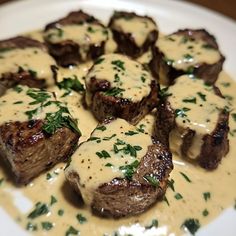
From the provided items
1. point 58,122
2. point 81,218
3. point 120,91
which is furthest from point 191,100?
point 81,218

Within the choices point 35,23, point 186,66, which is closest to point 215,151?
point 186,66

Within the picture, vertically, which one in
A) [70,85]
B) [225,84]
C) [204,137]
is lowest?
[225,84]

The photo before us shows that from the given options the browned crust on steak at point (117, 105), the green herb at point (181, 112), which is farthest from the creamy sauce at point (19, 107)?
the green herb at point (181, 112)

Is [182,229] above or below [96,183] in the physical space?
below

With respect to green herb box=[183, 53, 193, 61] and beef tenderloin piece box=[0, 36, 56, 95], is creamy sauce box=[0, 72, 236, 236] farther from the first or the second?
green herb box=[183, 53, 193, 61]

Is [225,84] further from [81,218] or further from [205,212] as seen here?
[81,218]

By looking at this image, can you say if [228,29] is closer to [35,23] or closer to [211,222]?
[35,23]
